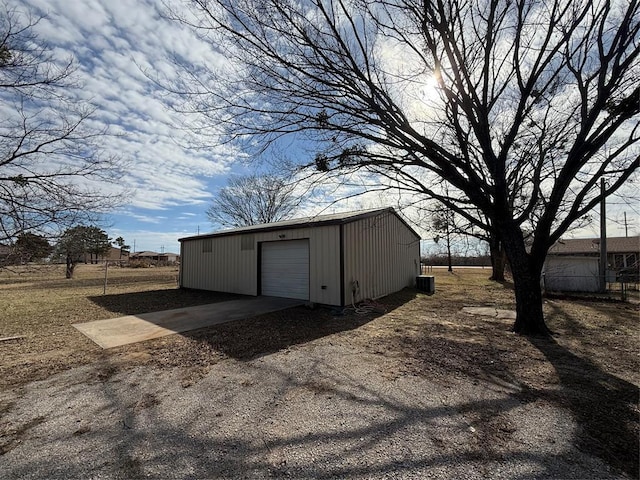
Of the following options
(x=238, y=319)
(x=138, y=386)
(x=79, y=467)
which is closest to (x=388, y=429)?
(x=79, y=467)

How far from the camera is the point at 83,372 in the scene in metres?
3.90

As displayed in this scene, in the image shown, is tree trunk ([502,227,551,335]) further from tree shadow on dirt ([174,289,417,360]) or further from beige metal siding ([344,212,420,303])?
beige metal siding ([344,212,420,303])

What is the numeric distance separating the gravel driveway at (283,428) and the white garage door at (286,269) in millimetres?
5442

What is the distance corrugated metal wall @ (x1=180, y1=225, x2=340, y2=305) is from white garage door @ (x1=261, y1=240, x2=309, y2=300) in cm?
27

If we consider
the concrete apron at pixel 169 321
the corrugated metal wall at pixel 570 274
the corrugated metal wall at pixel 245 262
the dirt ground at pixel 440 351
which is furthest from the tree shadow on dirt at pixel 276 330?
the corrugated metal wall at pixel 570 274

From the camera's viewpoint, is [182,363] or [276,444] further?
[182,363]

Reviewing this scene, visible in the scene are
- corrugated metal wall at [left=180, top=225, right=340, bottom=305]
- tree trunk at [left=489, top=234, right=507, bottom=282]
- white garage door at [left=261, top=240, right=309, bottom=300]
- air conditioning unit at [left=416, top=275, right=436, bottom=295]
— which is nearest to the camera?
corrugated metal wall at [left=180, top=225, right=340, bottom=305]

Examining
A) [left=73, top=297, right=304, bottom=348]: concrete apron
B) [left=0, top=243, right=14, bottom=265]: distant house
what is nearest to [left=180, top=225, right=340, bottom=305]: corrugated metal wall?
[left=73, top=297, right=304, bottom=348]: concrete apron

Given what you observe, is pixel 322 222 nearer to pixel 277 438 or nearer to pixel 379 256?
pixel 379 256

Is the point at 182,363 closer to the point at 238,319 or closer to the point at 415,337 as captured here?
the point at 238,319

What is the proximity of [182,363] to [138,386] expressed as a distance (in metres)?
0.79

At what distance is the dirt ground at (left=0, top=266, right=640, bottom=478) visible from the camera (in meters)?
2.79

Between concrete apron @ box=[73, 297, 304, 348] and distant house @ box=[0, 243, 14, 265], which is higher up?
distant house @ box=[0, 243, 14, 265]

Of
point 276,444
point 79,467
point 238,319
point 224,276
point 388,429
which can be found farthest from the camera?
point 224,276
